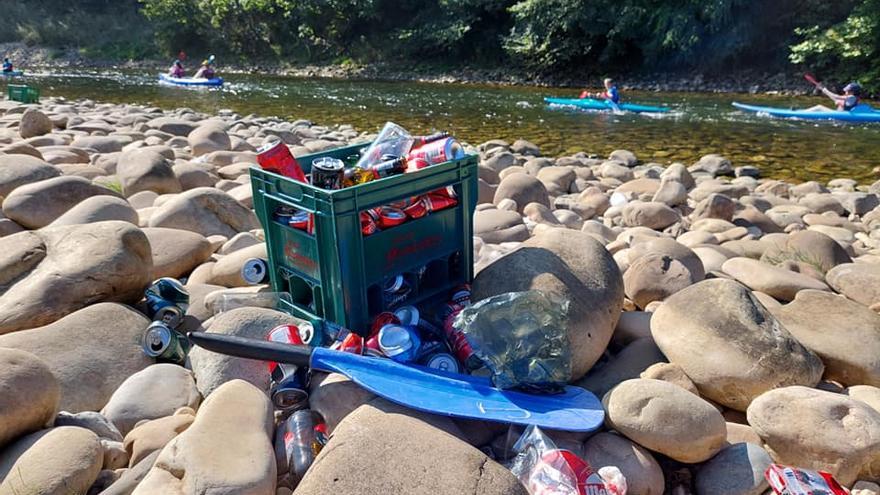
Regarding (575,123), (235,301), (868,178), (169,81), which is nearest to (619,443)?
(235,301)

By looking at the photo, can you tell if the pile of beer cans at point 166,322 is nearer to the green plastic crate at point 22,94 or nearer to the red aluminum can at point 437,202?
the red aluminum can at point 437,202

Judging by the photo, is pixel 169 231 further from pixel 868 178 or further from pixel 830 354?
pixel 868 178

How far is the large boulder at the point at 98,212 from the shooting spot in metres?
4.32

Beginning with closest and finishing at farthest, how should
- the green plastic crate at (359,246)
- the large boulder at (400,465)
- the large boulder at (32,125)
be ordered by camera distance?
the large boulder at (400,465) → the green plastic crate at (359,246) → the large boulder at (32,125)

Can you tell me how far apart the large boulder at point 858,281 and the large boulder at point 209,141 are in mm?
7372

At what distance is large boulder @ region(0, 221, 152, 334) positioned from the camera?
331 cm

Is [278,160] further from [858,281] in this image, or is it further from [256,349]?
[858,281]

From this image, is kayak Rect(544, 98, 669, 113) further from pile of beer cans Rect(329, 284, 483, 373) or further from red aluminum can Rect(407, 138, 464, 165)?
pile of beer cans Rect(329, 284, 483, 373)

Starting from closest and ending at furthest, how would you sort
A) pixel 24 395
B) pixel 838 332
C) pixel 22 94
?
pixel 24 395 → pixel 838 332 → pixel 22 94

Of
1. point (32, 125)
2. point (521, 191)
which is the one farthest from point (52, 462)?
point (32, 125)

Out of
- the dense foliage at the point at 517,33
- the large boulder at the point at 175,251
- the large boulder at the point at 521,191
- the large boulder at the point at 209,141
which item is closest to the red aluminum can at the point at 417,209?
the large boulder at the point at 175,251

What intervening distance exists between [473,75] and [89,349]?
25.2 metres

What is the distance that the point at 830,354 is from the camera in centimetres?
312

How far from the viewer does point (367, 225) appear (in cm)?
304
